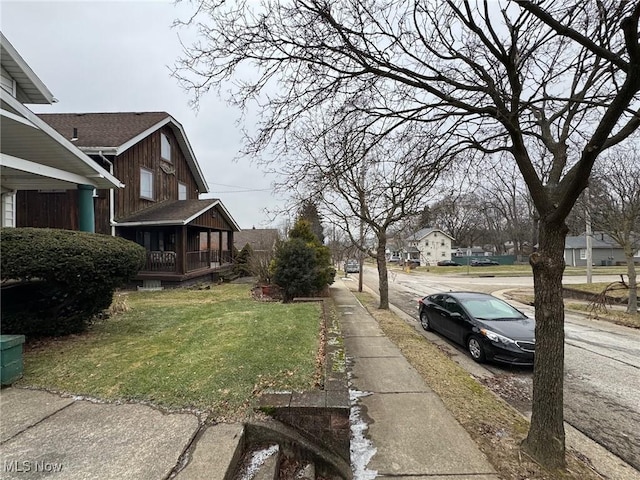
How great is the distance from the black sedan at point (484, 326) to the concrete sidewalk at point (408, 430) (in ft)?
7.87

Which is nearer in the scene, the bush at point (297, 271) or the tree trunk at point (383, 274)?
the bush at point (297, 271)

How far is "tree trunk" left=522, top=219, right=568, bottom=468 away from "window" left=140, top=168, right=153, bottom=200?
17450 millimetres

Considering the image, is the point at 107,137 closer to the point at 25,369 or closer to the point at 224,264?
the point at 224,264

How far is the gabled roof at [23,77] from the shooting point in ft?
29.5

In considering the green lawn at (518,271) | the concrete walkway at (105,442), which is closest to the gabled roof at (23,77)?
the concrete walkway at (105,442)

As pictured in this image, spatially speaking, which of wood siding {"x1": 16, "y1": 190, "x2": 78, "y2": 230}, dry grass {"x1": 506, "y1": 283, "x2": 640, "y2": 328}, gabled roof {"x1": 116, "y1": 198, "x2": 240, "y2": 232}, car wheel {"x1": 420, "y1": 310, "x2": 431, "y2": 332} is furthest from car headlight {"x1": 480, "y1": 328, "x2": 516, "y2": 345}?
wood siding {"x1": 16, "y1": 190, "x2": 78, "y2": 230}

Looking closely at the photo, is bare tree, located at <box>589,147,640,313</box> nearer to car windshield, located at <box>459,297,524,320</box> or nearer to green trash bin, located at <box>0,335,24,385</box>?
car windshield, located at <box>459,297,524,320</box>

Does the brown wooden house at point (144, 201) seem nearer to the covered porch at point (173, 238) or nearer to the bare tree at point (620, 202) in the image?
the covered porch at point (173, 238)

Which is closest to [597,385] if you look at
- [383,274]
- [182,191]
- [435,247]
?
[383,274]

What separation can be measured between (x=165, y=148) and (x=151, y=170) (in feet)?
7.18

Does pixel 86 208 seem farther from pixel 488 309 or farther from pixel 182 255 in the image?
pixel 488 309

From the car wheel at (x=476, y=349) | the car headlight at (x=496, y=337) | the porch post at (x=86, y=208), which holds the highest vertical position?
the porch post at (x=86, y=208)

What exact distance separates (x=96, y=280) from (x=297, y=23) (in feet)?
17.1

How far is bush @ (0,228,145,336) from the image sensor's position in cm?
491
